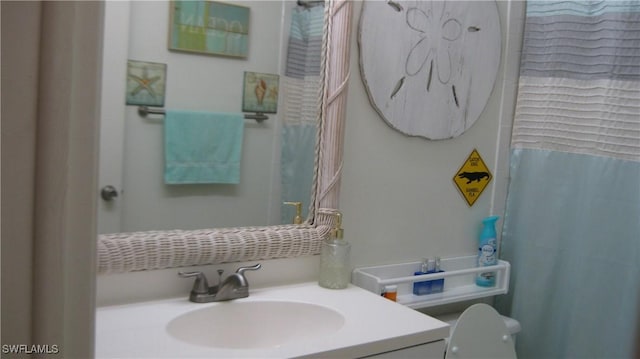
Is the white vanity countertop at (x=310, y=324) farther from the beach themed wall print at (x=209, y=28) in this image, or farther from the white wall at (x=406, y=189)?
the beach themed wall print at (x=209, y=28)

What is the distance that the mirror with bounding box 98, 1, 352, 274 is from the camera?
56.1 inches

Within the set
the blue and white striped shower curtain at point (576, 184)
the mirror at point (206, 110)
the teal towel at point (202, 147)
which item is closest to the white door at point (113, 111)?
the mirror at point (206, 110)

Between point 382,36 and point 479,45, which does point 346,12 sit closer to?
point 382,36

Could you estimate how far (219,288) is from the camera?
144cm

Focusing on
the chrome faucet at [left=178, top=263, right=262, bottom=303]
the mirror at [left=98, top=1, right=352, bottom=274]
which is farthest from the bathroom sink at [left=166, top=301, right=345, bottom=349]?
the mirror at [left=98, top=1, right=352, bottom=274]

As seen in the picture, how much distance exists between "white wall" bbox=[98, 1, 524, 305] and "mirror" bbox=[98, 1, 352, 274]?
0.15ft

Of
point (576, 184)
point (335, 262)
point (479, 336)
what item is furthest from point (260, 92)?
point (576, 184)

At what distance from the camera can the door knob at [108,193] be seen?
1.32 m

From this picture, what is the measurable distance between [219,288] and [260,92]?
510mm

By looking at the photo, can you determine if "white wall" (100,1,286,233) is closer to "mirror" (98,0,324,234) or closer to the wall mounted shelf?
"mirror" (98,0,324,234)

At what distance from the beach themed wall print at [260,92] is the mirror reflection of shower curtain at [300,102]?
31mm

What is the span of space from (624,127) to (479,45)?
0.52 m

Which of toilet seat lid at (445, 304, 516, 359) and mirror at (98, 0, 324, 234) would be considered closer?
mirror at (98, 0, 324, 234)

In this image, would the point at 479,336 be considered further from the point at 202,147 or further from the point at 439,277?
the point at 202,147
